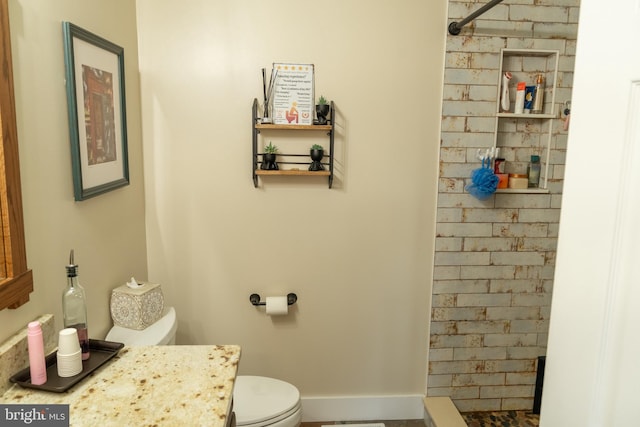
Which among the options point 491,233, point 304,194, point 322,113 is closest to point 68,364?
point 304,194

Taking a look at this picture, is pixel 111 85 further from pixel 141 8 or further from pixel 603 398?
pixel 603 398

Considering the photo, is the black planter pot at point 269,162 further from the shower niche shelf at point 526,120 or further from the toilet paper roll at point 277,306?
the shower niche shelf at point 526,120

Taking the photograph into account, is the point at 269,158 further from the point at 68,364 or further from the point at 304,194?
the point at 68,364

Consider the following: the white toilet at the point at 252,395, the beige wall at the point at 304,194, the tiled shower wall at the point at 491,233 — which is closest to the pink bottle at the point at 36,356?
the white toilet at the point at 252,395

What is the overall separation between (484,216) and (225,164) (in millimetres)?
1424

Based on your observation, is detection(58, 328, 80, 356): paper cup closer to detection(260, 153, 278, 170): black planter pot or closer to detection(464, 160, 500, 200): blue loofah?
detection(260, 153, 278, 170): black planter pot

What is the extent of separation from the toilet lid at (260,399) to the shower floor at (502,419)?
116 cm

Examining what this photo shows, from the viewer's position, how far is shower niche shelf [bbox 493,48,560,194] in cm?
244

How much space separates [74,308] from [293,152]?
1.32m

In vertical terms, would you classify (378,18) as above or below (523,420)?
above

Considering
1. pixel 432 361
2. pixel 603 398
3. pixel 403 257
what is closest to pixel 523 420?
pixel 432 361

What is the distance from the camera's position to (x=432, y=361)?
262cm

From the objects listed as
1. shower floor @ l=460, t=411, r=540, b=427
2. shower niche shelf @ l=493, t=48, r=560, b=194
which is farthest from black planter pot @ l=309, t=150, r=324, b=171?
shower floor @ l=460, t=411, r=540, b=427

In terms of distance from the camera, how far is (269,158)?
2334 mm
